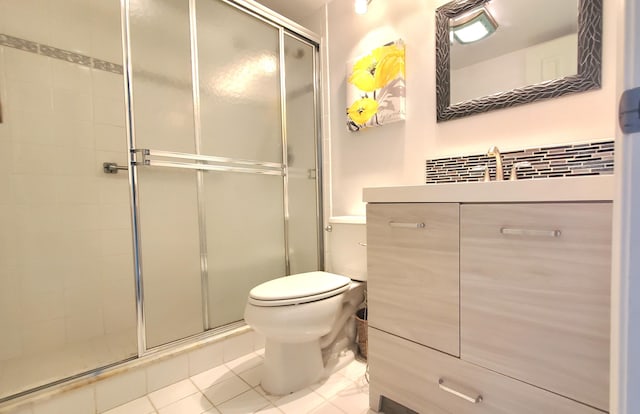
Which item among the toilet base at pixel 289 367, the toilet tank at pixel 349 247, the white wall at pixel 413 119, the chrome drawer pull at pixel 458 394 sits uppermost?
the white wall at pixel 413 119

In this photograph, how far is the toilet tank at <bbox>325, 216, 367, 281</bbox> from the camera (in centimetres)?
153

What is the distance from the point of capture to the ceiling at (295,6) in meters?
1.84

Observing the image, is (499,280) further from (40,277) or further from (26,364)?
(40,277)

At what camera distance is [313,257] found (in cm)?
197

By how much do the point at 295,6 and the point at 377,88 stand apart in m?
0.91

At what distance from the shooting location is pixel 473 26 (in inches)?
48.5

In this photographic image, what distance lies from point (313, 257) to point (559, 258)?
146 centimetres

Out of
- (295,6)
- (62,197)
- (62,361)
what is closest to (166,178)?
(62,197)

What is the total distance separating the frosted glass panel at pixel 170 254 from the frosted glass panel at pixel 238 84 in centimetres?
27

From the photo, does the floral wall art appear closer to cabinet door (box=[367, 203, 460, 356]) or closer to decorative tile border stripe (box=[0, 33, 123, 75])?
cabinet door (box=[367, 203, 460, 356])

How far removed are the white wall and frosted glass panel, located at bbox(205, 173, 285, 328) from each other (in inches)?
16.5

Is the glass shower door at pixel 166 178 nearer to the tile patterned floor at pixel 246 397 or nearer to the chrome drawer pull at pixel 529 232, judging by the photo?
the tile patterned floor at pixel 246 397

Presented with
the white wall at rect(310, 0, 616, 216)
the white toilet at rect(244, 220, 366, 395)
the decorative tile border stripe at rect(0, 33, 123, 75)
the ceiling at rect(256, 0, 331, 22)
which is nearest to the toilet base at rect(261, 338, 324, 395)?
the white toilet at rect(244, 220, 366, 395)

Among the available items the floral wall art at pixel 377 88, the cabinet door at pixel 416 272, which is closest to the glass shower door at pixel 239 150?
the floral wall art at pixel 377 88
